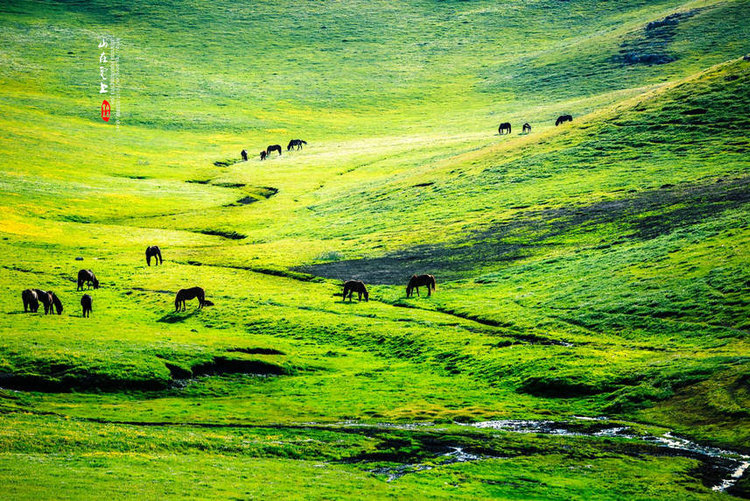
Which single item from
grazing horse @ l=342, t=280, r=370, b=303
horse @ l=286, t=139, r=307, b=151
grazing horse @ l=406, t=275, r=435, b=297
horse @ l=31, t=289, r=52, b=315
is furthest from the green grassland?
horse @ l=286, t=139, r=307, b=151

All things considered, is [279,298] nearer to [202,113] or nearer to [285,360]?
[285,360]

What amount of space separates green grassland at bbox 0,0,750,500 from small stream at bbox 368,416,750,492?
0.27m

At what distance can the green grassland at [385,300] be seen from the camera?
79.5 ft

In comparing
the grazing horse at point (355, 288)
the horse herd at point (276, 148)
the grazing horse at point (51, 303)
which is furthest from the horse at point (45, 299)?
the horse herd at point (276, 148)

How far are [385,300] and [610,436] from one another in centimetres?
2564

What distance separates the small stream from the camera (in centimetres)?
2361

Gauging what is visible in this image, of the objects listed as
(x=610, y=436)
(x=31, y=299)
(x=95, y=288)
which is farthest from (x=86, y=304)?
(x=610, y=436)

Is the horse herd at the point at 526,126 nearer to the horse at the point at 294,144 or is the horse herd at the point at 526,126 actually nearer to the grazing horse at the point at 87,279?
the horse at the point at 294,144

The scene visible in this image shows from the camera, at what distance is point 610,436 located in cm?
2742

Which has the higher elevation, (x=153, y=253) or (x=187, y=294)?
(x=153, y=253)

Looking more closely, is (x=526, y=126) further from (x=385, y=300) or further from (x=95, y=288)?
(x=95, y=288)

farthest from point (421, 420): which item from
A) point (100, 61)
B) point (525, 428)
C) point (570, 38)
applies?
point (570, 38)

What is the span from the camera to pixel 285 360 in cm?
3856

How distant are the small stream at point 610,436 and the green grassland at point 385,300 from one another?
0.27m
